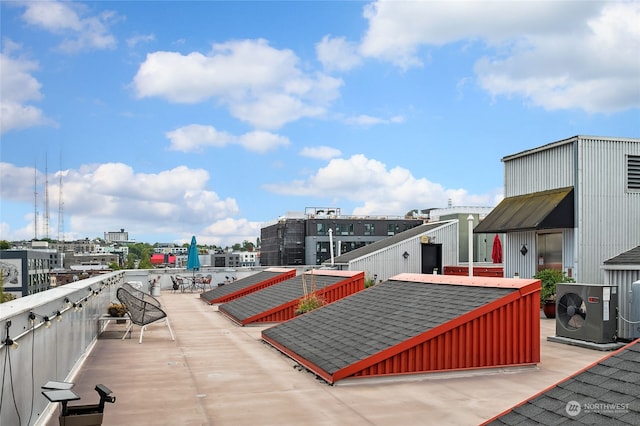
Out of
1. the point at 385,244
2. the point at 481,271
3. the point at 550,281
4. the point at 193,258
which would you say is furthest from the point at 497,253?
the point at 193,258

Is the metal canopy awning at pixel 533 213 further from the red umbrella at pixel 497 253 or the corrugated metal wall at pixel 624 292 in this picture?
the red umbrella at pixel 497 253

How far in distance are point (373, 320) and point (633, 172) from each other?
41.6ft

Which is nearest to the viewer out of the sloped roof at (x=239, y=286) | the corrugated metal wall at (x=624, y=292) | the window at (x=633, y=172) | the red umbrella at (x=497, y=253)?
the corrugated metal wall at (x=624, y=292)

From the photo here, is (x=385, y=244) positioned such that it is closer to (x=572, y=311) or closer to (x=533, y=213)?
(x=533, y=213)

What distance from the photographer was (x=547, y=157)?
2028 cm

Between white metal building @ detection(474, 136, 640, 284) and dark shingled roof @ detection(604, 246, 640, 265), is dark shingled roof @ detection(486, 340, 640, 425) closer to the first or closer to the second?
dark shingled roof @ detection(604, 246, 640, 265)

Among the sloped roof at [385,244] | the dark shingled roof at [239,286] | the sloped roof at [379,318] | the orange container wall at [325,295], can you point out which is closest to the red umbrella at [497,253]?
the sloped roof at [385,244]

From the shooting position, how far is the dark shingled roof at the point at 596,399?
450 centimetres

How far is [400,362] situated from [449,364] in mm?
777

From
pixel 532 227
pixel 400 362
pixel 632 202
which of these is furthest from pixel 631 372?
pixel 632 202

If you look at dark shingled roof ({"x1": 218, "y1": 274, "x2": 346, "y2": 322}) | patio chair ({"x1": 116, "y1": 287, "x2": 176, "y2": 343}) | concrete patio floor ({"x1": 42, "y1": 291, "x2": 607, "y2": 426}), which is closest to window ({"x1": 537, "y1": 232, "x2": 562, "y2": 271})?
dark shingled roof ({"x1": 218, "y1": 274, "x2": 346, "y2": 322})

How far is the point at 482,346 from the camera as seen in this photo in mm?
9203

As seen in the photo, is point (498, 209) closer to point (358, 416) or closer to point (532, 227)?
point (532, 227)

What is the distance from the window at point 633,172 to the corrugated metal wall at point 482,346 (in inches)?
461
